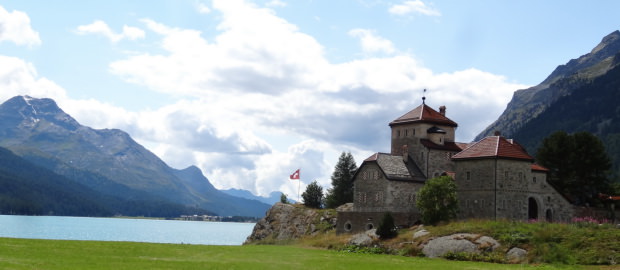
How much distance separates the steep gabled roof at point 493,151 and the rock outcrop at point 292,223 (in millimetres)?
21970

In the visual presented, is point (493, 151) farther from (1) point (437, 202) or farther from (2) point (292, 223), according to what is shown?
(2) point (292, 223)

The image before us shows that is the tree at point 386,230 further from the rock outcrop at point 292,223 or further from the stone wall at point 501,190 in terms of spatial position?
the rock outcrop at point 292,223

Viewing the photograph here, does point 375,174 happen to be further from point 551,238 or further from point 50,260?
point 50,260

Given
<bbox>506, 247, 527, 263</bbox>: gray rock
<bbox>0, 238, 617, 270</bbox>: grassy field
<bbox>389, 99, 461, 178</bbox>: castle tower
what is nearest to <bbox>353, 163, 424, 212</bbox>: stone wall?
<bbox>389, 99, 461, 178</bbox>: castle tower

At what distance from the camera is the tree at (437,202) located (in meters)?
62.7

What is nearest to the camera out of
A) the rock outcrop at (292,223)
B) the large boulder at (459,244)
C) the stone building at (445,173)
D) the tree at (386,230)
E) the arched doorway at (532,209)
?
the large boulder at (459,244)

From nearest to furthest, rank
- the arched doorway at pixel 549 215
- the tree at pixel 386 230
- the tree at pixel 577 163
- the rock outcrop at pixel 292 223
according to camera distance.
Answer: the tree at pixel 386 230 → the arched doorway at pixel 549 215 → the rock outcrop at pixel 292 223 → the tree at pixel 577 163

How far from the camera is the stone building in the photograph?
217ft

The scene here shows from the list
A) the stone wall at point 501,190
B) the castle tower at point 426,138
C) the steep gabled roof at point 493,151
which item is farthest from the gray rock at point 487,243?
the castle tower at point 426,138

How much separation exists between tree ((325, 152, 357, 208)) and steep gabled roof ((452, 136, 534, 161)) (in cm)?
3404

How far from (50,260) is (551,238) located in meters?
35.3

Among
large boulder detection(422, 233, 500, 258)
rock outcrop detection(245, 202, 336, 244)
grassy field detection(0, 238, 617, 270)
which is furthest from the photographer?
Result: rock outcrop detection(245, 202, 336, 244)

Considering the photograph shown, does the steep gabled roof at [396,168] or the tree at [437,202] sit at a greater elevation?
the steep gabled roof at [396,168]

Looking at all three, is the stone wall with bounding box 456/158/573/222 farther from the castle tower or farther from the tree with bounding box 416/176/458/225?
the castle tower
